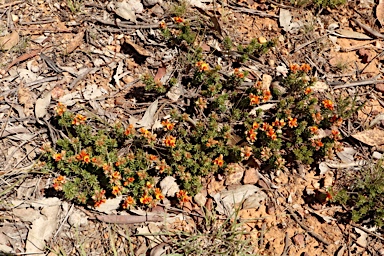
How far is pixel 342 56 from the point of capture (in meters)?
4.67

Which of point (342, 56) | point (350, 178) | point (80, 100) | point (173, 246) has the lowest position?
point (173, 246)

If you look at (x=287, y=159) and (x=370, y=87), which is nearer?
(x=287, y=159)

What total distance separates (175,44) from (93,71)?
930 mm

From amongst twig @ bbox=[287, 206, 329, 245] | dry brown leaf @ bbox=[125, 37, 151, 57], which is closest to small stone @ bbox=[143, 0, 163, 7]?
dry brown leaf @ bbox=[125, 37, 151, 57]

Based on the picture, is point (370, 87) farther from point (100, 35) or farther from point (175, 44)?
point (100, 35)

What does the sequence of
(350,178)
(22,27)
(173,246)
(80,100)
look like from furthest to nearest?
(22,27)
(80,100)
(350,178)
(173,246)

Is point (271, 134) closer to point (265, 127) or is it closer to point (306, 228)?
point (265, 127)

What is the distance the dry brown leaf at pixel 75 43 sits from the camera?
447cm

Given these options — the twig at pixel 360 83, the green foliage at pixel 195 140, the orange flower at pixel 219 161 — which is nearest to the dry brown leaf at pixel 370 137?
the green foliage at pixel 195 140

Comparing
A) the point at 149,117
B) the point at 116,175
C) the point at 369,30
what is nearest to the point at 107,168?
the point at 116,175

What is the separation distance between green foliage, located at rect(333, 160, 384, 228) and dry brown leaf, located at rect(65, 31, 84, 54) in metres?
3.08

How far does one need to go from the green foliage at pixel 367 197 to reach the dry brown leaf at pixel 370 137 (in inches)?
12.0

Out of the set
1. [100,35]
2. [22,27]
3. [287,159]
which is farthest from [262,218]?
[22,27]

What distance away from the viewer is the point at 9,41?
14.6 ft
